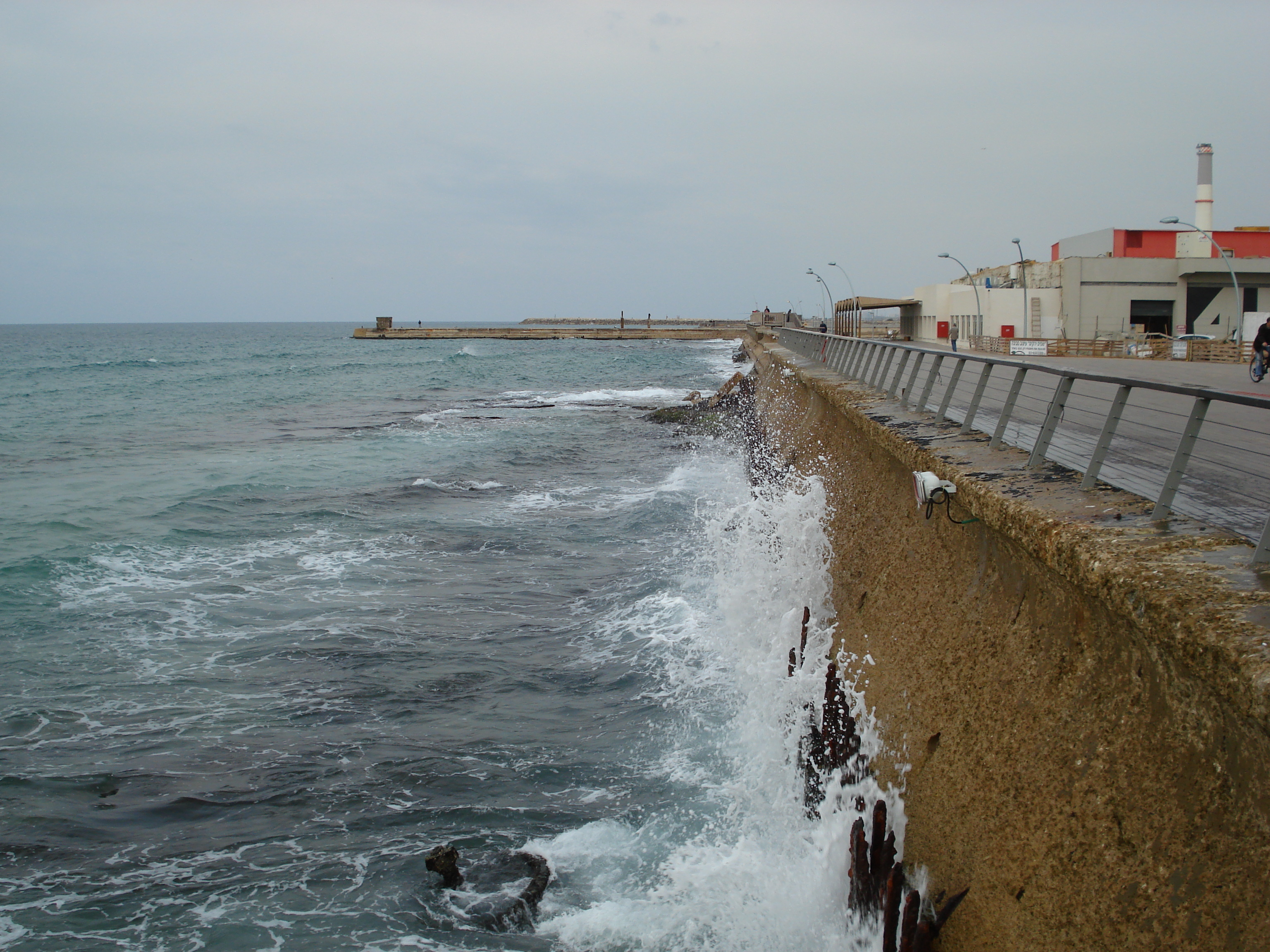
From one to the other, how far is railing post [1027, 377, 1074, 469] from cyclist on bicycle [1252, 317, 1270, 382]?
13318 mm

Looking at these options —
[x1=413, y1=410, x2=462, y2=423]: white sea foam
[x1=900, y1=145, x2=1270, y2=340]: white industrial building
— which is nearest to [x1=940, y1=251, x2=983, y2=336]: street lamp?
→ [x1=900, y1=145, x2=1270, y2=340]: white industrial building

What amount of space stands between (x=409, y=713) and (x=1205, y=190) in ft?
175

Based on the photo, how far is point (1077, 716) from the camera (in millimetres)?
3760

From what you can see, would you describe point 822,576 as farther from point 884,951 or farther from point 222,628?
point 222,628

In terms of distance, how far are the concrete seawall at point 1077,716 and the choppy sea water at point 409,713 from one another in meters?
0.92

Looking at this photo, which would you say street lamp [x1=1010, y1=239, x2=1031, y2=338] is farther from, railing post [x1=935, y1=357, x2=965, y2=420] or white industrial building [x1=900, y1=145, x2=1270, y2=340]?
railing post [x1=935, y1=357, x2=965, y2=420]

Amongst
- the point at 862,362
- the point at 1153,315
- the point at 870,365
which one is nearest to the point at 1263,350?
the point at 862,362

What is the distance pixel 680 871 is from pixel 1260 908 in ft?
14.0

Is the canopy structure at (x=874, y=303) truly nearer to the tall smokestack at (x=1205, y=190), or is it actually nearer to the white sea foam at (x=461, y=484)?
the tall smokestack at (x=1205, y=190)

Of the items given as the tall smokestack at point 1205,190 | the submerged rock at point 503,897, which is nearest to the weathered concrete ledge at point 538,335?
the tall smokestack at point 1205,190

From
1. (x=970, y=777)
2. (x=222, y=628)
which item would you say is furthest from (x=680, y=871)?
(x=222, y=628)

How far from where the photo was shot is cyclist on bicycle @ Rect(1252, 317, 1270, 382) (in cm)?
1616

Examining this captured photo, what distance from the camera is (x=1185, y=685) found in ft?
10.3

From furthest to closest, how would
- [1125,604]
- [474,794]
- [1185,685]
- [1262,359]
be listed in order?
[1262,359] < [474,794] < [1125,604] < [1185,685]
